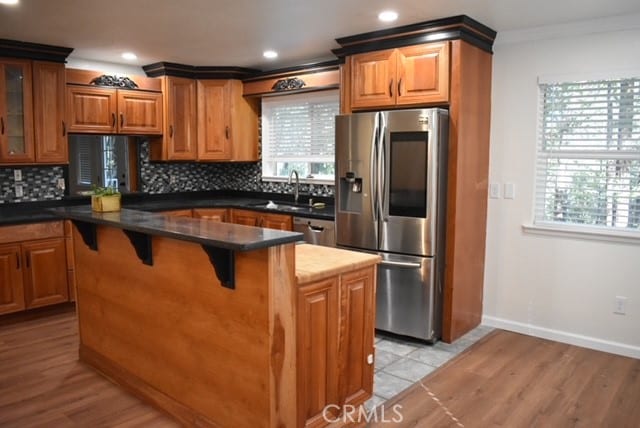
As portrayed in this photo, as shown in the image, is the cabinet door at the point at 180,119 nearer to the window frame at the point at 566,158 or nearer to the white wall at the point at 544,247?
the white wall at the point at 544,247

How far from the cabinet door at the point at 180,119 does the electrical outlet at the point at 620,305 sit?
4.21 metres

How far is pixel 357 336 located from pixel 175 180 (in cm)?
390

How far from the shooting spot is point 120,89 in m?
5.09

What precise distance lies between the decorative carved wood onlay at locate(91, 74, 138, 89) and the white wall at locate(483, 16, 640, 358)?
11.5 ft

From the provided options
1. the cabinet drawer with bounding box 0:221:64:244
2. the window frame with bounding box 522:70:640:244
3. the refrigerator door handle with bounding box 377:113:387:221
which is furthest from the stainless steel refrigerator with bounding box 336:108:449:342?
the cabinet drawer with bounding box 0:221:64:244

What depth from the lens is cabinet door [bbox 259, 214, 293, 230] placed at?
4785 mm

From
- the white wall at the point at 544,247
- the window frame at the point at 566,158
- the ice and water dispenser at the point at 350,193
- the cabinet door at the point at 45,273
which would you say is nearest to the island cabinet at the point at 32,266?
the cabinet door at the point at 45,273

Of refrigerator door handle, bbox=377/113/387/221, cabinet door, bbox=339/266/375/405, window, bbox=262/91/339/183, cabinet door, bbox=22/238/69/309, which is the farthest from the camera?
window, bbox=262/91/339/183

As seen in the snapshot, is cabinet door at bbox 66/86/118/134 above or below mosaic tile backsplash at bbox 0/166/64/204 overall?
above

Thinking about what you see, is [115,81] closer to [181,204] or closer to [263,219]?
[181,204]

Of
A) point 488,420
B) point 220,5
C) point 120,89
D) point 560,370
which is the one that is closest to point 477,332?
point 560,370

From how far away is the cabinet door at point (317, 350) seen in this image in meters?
2.33

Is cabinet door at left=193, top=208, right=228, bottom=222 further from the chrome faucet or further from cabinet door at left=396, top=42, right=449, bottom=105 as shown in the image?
cabinet door at left=396, top=42, right=449, bottom=105

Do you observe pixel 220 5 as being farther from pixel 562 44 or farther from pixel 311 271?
pixel 562 44
